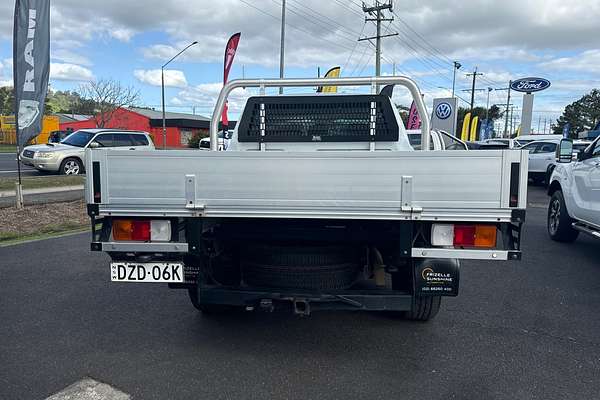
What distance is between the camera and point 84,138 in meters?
17.6

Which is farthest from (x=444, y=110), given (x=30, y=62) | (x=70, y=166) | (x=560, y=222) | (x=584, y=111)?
(x=584, y=111)

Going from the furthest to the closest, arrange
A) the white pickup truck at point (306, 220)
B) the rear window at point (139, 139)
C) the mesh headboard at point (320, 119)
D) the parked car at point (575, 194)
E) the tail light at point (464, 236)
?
the rear window at point (139, 139), the parked car at point (575, 194), the mesh headboard at point (320, 119), the tail light at point (464, 236), the white pickup truck at point (306, 220)

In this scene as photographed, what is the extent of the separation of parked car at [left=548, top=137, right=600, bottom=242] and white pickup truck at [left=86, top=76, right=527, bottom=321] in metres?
3.90

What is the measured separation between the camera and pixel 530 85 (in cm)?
3866

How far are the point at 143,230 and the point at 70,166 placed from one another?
1505 cm

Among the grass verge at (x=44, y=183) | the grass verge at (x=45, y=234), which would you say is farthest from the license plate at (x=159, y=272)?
the grass verge at (x=44, y=183)

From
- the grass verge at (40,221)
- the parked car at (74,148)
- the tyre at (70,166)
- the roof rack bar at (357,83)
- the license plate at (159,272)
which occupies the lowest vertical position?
the grass verge at (40,221)

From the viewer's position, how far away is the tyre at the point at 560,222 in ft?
25.1


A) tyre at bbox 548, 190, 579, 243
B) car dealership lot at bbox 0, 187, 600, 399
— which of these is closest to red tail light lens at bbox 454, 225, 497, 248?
car dealership lot at bbox 0, 187, 600, 399

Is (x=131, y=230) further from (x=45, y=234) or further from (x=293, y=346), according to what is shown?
(x=45, y=234)

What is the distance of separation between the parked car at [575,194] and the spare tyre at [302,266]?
4.14m

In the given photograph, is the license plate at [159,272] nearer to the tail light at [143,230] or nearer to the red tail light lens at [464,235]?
the tail light at [143,230]

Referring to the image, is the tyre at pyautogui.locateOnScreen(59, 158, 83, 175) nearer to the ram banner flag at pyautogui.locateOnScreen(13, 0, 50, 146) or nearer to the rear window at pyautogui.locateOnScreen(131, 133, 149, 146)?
the rear window at pyautogui.locateOnScreen(131, 133, 149, 146)

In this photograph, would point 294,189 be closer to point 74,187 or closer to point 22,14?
point 22,14
